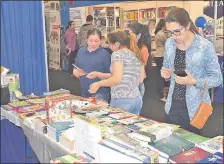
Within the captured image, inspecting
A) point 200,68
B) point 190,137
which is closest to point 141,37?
point 200,68

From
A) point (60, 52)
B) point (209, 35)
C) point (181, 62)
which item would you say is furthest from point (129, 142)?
point (60, 52)

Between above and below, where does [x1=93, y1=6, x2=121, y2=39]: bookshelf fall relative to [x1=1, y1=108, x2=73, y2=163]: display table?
above

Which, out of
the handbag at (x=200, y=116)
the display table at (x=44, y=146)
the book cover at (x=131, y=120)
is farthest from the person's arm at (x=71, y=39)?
the handbag at (x=200, y=116)

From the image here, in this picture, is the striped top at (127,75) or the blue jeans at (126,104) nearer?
the striped top at (127,75)

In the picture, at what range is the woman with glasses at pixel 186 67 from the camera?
2.08 metres

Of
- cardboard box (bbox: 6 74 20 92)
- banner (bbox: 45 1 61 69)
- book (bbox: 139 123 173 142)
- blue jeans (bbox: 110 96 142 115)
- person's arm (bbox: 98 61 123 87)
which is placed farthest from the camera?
banner (bbox: 45 1 61 69)

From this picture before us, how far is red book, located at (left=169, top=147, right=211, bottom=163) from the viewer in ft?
5.10

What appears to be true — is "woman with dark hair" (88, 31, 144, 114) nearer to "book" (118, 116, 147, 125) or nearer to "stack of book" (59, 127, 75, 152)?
"book" (118, 116, 147, 125)

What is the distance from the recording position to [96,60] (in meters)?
3.13

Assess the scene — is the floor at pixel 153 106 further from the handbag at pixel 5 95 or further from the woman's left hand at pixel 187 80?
the handbag at pixel 5 95


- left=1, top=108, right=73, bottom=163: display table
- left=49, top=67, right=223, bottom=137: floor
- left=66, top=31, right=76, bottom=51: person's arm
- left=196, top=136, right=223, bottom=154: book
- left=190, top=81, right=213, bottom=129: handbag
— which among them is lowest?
left=49, top=67, right=223, bottom=137: floor

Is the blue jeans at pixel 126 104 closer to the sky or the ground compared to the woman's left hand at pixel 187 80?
closer to the ground

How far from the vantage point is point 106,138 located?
5.42ft

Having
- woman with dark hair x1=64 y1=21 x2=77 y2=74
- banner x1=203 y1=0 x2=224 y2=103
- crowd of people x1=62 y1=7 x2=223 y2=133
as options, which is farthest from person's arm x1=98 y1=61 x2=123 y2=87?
woman with dark hair x1=64 y1=21 x2=77 y2=74
